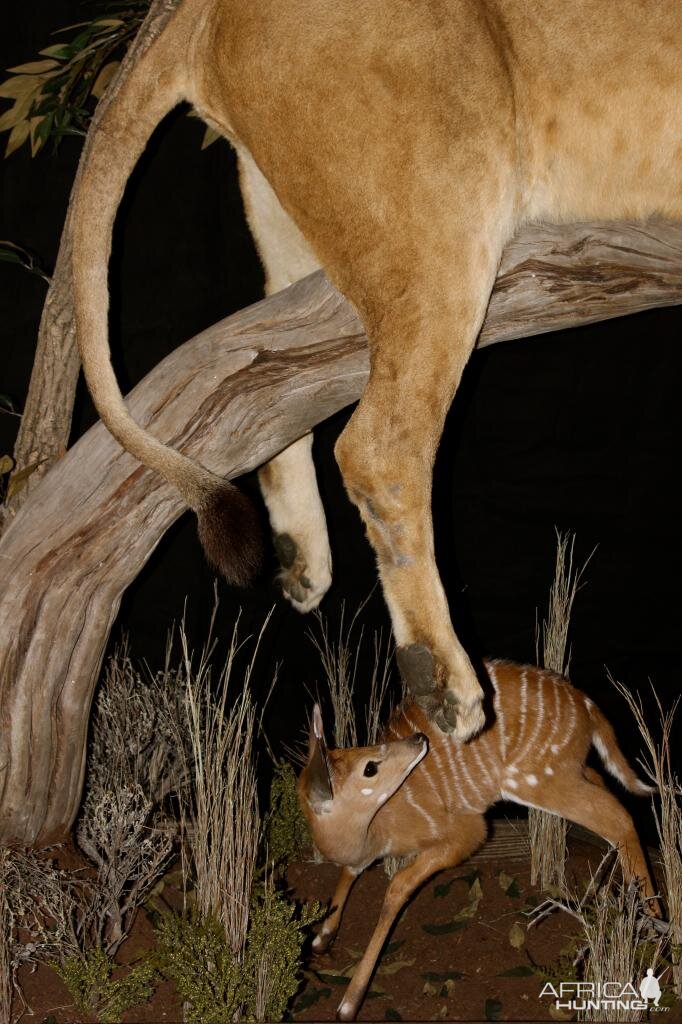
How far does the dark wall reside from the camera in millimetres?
3531

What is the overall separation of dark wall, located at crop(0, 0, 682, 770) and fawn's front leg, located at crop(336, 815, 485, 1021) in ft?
4.12

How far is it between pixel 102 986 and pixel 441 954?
0.87m

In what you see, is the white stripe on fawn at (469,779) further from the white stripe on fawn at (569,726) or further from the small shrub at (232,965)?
the small shrub at (232,965)

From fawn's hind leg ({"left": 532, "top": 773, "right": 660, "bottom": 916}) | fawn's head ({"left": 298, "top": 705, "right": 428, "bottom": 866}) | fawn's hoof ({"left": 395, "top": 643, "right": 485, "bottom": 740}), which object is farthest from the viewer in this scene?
fawn's hind leg ({"left": 532, "top": 773, "right": 660, "bottom": 916})

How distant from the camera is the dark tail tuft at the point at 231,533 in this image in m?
2.39

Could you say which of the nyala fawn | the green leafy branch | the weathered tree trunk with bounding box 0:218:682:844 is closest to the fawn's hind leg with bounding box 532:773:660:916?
the nyala fawn

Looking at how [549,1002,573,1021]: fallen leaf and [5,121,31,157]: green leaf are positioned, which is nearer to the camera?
[549,1002,573,1021]: fallen leaf

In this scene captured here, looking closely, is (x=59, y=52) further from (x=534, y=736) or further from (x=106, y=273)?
(x=534, y=736)

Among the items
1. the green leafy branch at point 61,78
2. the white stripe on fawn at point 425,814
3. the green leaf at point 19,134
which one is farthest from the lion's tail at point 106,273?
the white stripe on fawn at point 425,814

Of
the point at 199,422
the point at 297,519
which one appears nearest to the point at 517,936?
the point at 297,519

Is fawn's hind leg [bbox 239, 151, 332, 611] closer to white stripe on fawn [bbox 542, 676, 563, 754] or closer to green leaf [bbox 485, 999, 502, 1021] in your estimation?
white stripe on fawn [bbox 542, 676, 563, 754]

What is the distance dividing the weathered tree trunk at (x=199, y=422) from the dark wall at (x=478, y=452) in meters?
1.04

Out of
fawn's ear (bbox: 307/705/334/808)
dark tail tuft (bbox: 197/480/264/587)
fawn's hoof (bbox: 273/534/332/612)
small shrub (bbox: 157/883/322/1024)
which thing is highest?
dark tail tuft (bbox: 197/480/264/587)

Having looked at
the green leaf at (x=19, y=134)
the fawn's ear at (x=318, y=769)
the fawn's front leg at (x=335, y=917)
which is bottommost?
the fawn's front leg at (x=335, y=917)
